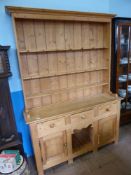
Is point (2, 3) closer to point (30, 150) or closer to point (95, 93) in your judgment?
point (95, 93)

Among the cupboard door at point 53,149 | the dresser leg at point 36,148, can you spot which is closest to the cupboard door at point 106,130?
the cupboard door at point 53,149

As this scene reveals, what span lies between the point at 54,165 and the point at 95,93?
1.23 metres

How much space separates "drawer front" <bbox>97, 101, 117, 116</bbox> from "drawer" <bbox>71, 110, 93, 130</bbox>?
0.50ft

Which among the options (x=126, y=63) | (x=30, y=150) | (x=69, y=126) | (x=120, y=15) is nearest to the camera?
(x=69, y=126)

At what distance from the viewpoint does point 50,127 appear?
1.62 m

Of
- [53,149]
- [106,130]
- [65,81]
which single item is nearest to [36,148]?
[53,149]

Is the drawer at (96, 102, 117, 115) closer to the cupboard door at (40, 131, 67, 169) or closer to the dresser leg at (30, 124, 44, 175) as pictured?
the cupboard door at (40, 131, 67, 169)

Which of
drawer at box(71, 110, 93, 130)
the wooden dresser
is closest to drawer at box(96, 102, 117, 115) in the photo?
the wooden dresser

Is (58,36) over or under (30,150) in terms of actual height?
over

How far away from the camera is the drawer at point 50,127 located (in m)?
1.57

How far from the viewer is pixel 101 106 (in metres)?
1.87

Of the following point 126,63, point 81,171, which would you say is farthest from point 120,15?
point 81,171

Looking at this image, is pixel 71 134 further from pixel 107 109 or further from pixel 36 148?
pixel 107 109

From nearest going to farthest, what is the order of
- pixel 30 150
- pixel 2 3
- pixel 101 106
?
pixel 2 3 < pixel 101 106 < pixel 30 150
